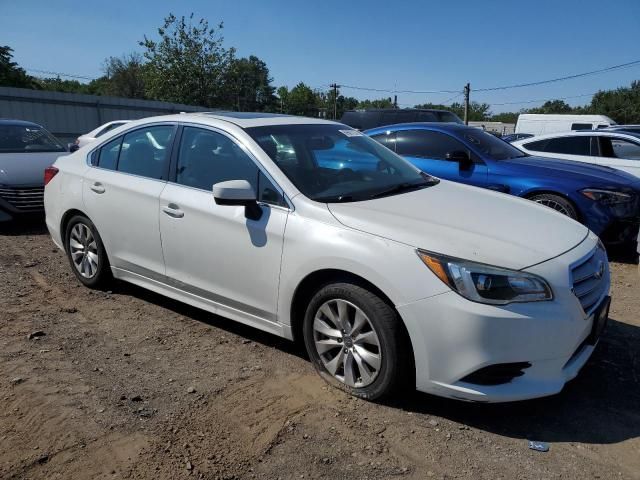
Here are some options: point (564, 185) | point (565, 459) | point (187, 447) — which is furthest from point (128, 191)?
point (564, 185)

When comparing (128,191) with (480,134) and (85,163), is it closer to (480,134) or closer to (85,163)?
(85,163)

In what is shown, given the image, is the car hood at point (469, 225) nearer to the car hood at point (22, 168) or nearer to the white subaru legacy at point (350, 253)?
the white subaru legacy at point (350, 253)

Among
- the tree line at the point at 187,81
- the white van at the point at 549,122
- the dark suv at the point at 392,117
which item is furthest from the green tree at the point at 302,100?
the dark suv at the point at 392,117

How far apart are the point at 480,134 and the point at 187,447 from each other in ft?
20.1

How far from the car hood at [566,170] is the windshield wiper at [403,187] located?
297 cm

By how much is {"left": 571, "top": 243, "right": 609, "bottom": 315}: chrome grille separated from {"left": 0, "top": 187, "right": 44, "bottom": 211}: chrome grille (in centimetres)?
693

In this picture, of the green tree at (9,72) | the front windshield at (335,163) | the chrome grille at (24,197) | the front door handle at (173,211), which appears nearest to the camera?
the front windshield at (335,163)

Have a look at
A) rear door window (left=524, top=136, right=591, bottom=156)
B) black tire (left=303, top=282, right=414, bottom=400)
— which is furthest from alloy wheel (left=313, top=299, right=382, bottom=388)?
rear door window (left=524, top=136, right=591, bottom=156)

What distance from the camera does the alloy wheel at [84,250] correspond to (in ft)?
15.5

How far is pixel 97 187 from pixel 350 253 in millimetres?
2653

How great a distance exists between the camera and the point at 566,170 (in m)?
6.57

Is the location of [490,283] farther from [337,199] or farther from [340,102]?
[340,102]

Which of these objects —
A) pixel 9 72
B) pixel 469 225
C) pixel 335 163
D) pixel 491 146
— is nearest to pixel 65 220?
pixel 335 163

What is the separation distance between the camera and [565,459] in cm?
260
